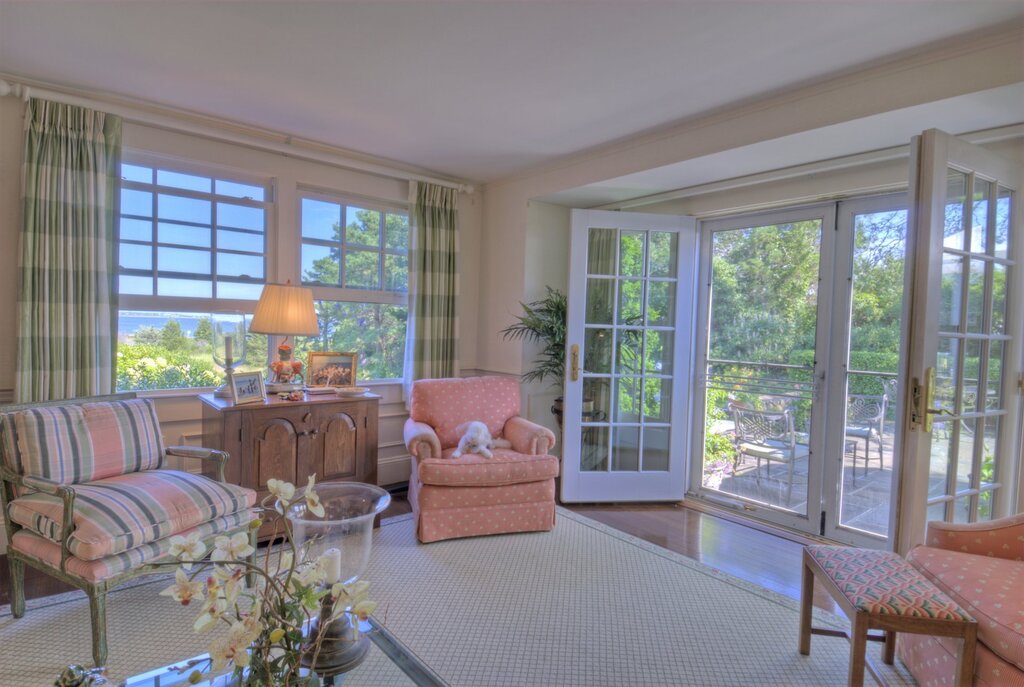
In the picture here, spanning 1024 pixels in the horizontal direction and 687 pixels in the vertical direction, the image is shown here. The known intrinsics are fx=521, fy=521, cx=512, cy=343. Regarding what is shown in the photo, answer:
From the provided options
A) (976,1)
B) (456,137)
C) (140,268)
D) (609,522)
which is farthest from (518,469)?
(976,1)

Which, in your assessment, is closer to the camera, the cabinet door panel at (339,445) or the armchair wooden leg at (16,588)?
the armchair wooden leg at (16,588)

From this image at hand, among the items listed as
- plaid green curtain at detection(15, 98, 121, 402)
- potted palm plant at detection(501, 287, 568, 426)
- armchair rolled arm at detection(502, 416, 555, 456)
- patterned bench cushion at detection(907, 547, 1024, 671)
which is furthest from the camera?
potted palm plant at detection(501, 287, 568, 426)

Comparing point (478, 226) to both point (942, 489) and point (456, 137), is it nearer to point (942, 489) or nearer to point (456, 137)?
point (456, 137)

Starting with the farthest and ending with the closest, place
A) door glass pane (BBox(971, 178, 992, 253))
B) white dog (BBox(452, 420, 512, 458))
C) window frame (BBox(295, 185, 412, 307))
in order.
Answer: window frame (BBox(295, 185, 412, 307))
white dog (BBox(452, 420, 512, 458))
door glass pane (BBox(971, 178, 992, 253))

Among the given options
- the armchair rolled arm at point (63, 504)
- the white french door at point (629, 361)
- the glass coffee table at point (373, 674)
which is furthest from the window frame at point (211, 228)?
the glass coffee table at point (373, 674)

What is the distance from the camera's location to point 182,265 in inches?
122

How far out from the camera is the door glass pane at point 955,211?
6.78ft

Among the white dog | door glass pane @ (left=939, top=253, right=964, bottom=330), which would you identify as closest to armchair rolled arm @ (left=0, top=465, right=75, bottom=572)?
the white dog

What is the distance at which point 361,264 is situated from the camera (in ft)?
12.6

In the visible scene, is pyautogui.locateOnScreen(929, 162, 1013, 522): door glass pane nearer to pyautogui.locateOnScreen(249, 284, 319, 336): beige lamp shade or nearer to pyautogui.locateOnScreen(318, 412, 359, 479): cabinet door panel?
pyautogui.locateOnScreen(318, 412, 359, 479): cabinet door panel

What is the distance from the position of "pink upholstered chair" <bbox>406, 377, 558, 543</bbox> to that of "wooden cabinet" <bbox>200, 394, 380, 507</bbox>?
12.6 inches

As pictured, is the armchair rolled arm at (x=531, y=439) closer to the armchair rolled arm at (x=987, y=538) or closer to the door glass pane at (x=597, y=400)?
the door glass pane at (x=597, y=400)

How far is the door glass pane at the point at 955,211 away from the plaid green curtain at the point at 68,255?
12.9 ft

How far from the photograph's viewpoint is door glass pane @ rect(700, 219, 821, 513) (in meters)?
3.37
